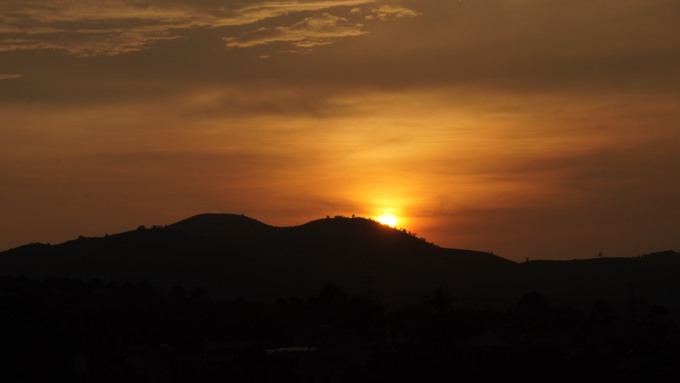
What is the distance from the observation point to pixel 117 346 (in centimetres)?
8838

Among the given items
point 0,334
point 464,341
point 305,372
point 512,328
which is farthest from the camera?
point 512,328

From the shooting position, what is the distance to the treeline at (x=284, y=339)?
69.8m

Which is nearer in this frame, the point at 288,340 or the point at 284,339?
the point at 288,340

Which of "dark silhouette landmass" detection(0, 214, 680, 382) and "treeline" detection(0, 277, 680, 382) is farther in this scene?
"treeline" detection(0, 277, 680, 382)

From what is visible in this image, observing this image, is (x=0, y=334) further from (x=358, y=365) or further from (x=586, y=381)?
(x=586, y=381)

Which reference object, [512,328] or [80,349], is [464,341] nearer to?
[512,328]

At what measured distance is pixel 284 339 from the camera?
103188mm

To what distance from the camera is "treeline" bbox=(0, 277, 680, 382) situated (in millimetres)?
69812

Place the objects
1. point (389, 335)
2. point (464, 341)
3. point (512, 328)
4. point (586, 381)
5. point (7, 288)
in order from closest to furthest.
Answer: point (586, 381)
point (464, 341)
point (389, 335)
point (512, 328)
point (7, 288)

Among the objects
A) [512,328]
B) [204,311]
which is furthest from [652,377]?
[204,311]

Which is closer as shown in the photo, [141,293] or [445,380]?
[445,380]

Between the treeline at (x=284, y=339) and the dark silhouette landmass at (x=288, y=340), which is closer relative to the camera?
the dark silhouette landmass at (x=288, y=340)

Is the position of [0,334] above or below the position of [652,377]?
above

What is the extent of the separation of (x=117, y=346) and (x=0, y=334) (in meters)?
8.58
